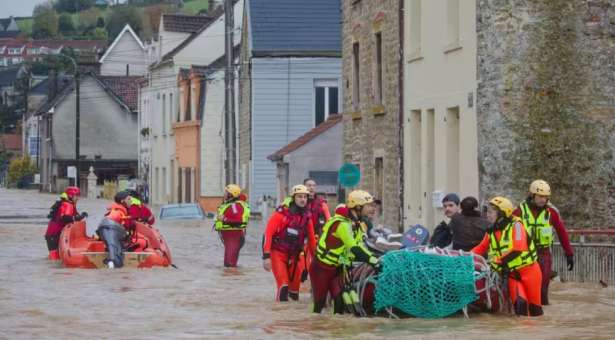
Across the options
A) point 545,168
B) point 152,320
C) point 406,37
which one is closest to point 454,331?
point 152,320

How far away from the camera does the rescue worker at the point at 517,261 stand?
16734 millimetres

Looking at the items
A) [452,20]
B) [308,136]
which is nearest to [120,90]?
[308,136]

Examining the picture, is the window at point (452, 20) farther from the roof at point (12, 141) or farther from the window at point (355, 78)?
the roof at point (12, 141)

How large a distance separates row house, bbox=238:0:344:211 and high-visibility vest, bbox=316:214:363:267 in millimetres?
33919

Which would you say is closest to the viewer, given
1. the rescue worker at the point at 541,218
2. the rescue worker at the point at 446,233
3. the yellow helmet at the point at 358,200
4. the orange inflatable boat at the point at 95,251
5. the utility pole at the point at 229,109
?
the yellow helmet at the point at 358,200

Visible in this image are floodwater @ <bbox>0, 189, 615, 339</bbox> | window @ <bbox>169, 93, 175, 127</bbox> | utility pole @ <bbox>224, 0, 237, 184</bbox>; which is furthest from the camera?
window @ <bbox>169, 93, 175, 127</bbox>

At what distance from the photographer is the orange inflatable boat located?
26.2 m

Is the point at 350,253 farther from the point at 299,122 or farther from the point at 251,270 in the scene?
the point at 299,122

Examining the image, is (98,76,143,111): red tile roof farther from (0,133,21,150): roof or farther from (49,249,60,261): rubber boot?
(49,249,60,261): rubber boot

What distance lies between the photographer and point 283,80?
51031 millimetres

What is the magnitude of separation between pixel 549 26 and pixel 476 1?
51.0 inches

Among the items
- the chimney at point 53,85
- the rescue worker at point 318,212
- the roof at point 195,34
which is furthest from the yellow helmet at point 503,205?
the chimney at point 53,85

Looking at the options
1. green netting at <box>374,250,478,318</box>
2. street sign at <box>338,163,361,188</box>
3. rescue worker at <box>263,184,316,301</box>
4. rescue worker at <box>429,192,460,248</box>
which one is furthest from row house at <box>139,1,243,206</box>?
green netting at <box>374,250,478,318</box>

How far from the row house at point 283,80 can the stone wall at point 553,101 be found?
25.9 meters
